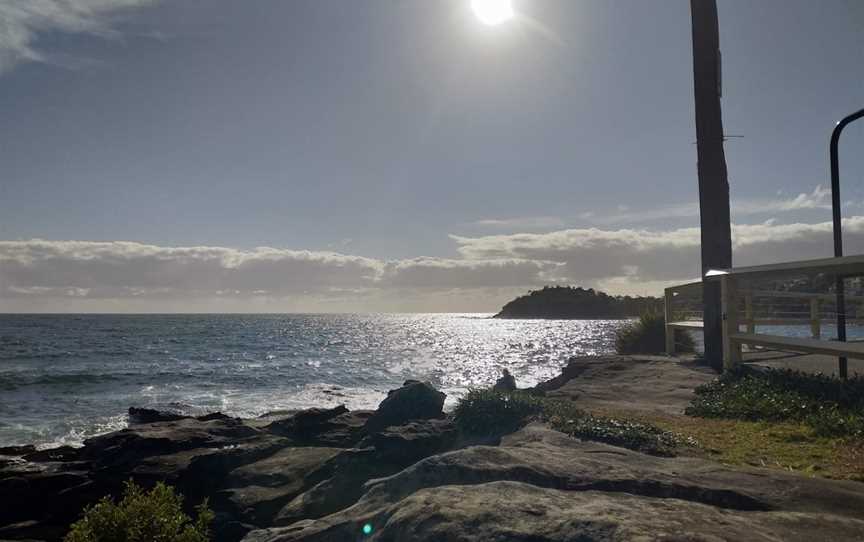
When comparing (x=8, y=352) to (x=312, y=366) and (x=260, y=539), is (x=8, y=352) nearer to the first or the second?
(x=312, y=366)

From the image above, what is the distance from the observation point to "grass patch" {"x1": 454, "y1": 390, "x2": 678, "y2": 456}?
739 cm

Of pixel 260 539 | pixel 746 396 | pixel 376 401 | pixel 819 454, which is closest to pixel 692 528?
pixel 260 539

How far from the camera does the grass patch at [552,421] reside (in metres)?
7.39

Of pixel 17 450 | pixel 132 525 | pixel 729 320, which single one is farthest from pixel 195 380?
pixel 132 525

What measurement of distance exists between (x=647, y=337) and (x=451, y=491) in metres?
19.3

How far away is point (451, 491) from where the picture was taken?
15.1ft

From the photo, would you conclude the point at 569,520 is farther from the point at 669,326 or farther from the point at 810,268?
the point at 669,326

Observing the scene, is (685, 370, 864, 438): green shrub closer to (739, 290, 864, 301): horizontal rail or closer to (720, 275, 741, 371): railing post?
(720, 275, 741, 371): railing post

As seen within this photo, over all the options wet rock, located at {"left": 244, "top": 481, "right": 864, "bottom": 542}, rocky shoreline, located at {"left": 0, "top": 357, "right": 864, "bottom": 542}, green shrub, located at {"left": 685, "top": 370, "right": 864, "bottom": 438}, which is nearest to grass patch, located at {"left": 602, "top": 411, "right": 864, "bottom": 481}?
green shrub, located at {"left": 685, "top": 370, "right": 864, "bottom": 438}

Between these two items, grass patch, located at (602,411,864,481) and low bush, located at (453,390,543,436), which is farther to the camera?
low bush, located at (453,390,543,436)

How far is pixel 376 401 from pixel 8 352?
4428 centimetres

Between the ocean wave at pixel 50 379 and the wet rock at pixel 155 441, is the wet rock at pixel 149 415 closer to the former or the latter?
the wet rock at pixel 155 441

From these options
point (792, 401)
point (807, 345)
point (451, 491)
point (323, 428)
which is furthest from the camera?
point (323, 428)

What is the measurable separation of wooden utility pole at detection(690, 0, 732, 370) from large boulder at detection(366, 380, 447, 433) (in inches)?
303
